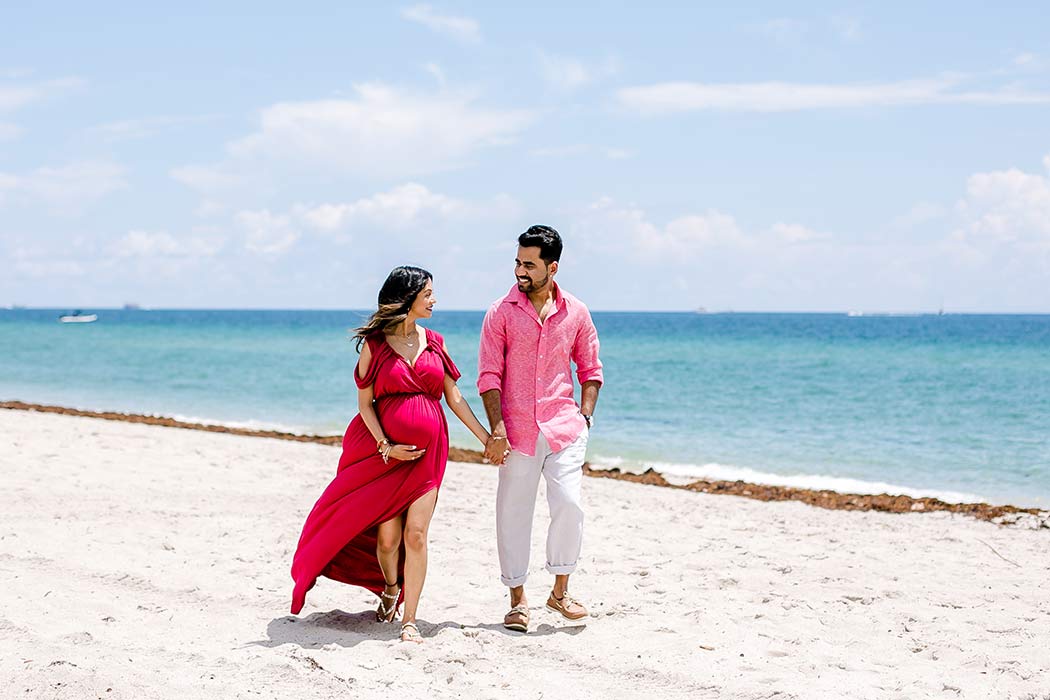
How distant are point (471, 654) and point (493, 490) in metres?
5.16

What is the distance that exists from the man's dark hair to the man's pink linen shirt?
0.25 m

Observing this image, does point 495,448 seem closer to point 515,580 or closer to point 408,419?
point 408,419

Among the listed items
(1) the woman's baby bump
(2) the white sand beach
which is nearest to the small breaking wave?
(2) the white sand beach

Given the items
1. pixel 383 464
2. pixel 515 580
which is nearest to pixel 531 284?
pixel 383 464

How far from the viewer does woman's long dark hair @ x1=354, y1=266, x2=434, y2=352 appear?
5066mm

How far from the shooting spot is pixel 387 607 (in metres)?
5.42

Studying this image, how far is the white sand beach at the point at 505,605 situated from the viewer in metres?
4.57

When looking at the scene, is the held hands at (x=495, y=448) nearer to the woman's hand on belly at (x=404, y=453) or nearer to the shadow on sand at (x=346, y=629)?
the woman's hand on belly at (x=404, y=453)

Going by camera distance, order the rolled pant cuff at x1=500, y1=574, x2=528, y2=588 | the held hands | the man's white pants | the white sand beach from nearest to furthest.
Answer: the white sand beach < the held hands < the man's white pants < the rolled pant cuff at x1=500, y1=574, x2=528, y2=588

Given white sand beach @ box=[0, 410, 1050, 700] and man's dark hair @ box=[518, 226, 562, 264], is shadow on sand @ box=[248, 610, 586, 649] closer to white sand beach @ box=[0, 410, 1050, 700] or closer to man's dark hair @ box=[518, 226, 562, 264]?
white sand beach @ box=[0, 410, 1050, 700]

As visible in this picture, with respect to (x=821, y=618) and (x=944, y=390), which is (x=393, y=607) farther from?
(x=944, y=390)

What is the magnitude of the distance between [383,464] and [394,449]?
16 centimetres

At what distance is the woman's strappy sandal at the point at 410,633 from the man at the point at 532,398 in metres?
0.56

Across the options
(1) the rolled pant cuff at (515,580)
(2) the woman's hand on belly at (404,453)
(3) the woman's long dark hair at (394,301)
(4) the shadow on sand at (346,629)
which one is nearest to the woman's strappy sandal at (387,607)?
(4) the shadow on sand at (346,629)
